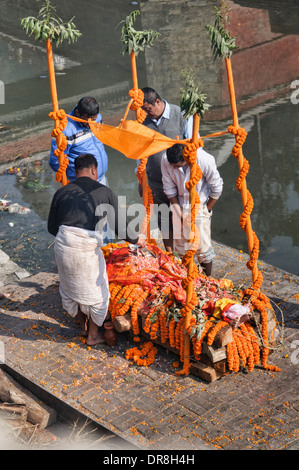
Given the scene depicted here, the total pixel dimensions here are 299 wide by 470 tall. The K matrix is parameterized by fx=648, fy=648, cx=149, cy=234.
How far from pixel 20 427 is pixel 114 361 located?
1.02 metres

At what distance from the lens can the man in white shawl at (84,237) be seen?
566 centimetres

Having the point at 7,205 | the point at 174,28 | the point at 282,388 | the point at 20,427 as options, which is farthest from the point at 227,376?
the point at 174,28

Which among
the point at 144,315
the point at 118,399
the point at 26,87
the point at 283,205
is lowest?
the point at 118,399

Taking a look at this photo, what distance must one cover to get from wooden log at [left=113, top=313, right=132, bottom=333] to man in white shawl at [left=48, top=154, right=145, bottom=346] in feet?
0.52

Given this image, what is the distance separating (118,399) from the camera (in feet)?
17.4

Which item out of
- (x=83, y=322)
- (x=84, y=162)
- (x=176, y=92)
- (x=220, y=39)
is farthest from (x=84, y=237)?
(x=176, y=92)

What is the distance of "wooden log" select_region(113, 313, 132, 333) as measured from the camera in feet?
19.0

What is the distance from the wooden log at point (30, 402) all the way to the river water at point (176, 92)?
2550 mm

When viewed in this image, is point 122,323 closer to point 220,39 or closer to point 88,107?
point 88,107

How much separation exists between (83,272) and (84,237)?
1.04 ft

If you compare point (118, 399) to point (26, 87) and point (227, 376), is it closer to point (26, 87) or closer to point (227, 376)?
point (227, 376)
